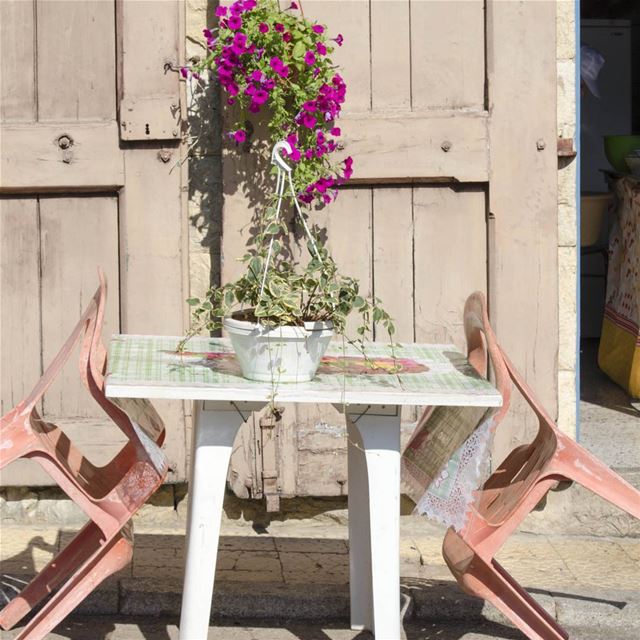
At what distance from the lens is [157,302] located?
480cm

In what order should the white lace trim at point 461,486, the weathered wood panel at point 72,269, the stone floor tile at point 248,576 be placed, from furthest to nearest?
the weathered wood panel at point 72,269, the stone floor tile at point 248,576, the white lace trim at point 461,486

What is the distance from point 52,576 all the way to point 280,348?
3.57 ft

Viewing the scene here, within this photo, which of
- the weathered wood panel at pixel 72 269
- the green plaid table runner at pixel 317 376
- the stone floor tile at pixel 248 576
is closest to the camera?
the green plaid table runner at pixel 317 376

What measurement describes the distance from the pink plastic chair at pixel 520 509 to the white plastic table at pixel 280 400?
21cm

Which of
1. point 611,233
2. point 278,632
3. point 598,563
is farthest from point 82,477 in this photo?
point 611,233

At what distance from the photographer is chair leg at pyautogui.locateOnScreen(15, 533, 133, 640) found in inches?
139

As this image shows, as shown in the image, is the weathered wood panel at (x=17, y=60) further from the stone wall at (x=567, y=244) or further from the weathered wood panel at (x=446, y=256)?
the stone wall at (x=567, y=244)

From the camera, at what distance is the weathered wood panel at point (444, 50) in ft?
15.6

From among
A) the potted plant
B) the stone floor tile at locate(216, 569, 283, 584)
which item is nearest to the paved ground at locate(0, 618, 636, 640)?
the stone floor tile at locate(216, 569, 283, 584)

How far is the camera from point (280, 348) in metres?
3.39

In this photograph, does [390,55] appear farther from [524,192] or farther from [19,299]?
[19,299]

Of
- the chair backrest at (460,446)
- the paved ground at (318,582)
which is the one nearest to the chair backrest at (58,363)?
the paved ground at (318,582)

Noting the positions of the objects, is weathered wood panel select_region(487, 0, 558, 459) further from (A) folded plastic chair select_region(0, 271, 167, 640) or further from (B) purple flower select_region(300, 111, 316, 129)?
(A) folded plastic chair select_region(0, 271, 167, 640)

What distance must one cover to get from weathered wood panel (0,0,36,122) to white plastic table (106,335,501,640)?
150cm
